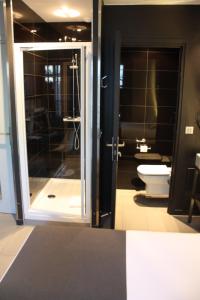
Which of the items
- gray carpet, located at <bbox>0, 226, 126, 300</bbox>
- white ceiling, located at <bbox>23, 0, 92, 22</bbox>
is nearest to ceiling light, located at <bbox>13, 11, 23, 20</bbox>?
white ceiling, located at <bbox>23, 0, 92, 22</bbox>

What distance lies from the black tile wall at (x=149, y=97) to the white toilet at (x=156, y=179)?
50 cm

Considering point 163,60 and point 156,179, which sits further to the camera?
point 163,60

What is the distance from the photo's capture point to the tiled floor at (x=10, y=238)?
2.35 meters

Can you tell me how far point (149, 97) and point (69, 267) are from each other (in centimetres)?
299

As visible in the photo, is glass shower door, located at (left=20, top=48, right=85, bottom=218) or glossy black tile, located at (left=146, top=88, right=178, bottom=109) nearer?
glass shower door, located at (left=20, top=48, right=85, bottom=218)

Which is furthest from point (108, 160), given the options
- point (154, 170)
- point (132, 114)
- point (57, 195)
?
point (132, 114)

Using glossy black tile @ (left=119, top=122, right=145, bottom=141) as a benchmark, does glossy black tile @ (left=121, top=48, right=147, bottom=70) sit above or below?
above

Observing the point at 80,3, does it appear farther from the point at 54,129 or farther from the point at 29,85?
the point at 54,129

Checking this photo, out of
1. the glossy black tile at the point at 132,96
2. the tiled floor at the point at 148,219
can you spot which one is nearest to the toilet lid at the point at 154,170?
the tiled floor at the point at 148,219

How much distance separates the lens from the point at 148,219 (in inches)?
124

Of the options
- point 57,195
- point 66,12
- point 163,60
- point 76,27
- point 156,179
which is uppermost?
point 66,12

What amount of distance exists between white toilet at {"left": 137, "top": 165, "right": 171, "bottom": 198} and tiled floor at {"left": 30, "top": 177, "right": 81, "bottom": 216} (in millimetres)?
938

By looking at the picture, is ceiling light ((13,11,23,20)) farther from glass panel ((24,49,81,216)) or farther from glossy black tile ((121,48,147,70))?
glossy black tile ((121,48,147,70))

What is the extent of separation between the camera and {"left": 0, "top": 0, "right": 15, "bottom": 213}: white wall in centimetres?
280
